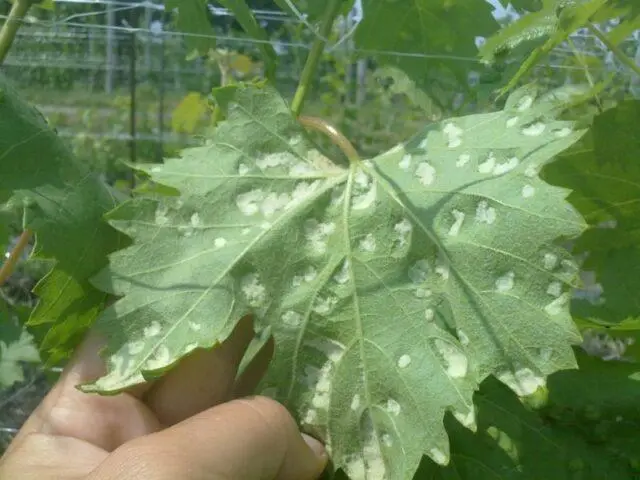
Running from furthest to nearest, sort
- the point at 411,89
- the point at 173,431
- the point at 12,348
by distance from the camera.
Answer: the point at 12,348 → the point at 411,89 → the point at 173,431

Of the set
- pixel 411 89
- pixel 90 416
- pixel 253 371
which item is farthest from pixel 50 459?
pixel 411 89

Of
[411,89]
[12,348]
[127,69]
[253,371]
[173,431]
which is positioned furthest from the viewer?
[127,69]

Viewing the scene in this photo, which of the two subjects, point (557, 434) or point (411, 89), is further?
point (411, 89)

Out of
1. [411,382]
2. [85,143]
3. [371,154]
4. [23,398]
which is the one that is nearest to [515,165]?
[411,382]

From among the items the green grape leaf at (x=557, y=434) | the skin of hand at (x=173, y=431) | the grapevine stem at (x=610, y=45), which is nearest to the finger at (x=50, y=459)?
the skin of hand at (x=173, y=431)

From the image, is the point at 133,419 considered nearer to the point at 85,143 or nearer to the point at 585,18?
the point at 585,18

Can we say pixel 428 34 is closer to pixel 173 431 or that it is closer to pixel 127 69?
pixel 173 431

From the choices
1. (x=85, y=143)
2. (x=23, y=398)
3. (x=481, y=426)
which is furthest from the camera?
(x=85, y=143)

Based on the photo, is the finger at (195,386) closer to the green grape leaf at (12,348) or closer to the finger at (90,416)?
the finger at (90,416)
